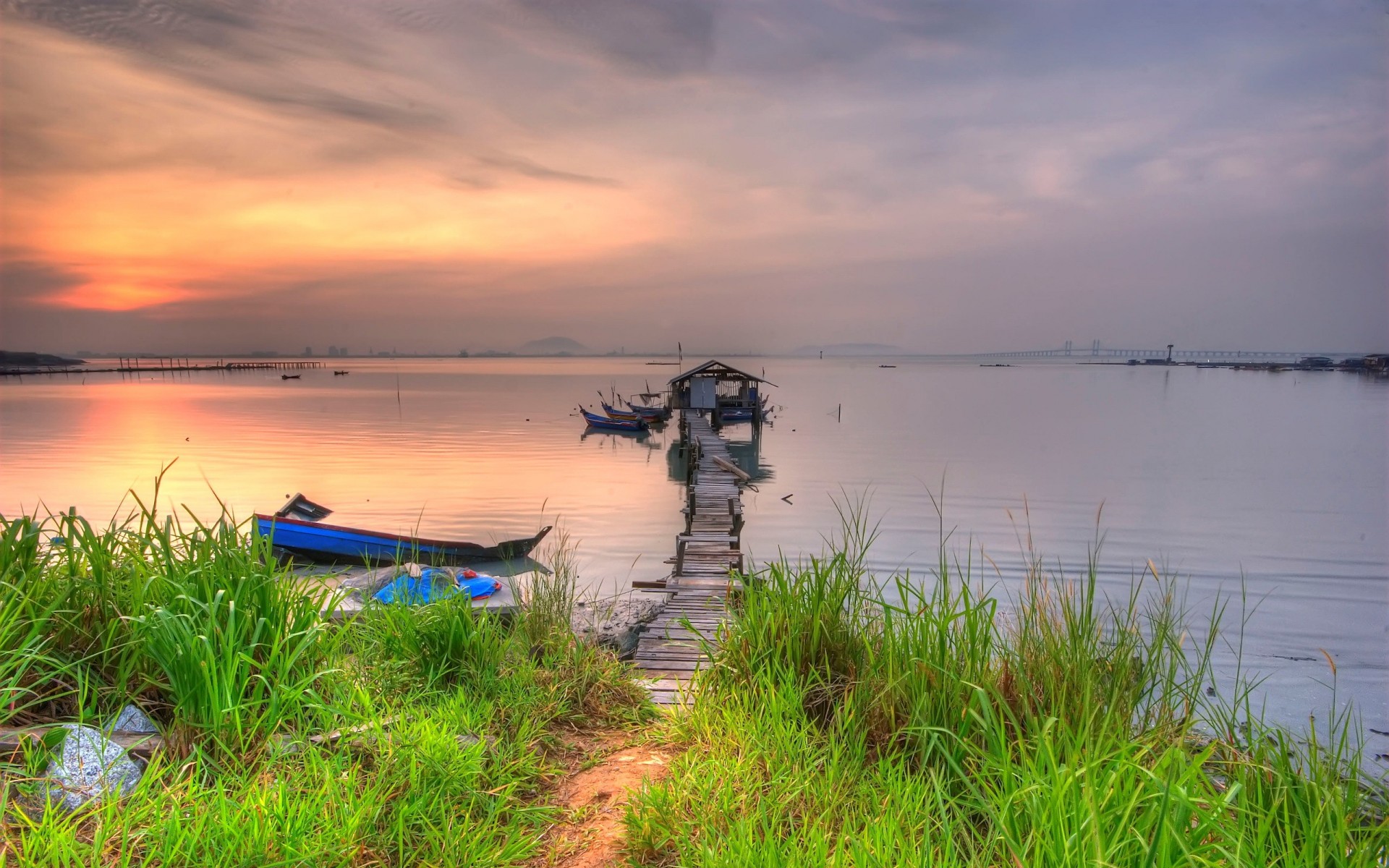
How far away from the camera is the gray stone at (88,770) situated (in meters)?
2.54

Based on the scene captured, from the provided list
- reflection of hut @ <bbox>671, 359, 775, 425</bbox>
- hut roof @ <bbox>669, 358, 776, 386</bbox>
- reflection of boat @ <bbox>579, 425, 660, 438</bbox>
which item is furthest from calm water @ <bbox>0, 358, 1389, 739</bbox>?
hut roof @ <bbox>669, 358, 776, 386</bbox>

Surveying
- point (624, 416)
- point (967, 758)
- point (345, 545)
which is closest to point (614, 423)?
point (624, 416)

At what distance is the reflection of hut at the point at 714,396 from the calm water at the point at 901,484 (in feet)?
7.57

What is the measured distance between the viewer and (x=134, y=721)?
2994mm

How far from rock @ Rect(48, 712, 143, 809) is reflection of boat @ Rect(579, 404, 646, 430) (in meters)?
40.3

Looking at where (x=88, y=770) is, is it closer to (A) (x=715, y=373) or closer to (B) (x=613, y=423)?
(A) (x=715, y=373)

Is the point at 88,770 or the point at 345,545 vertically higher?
the point at 88,770

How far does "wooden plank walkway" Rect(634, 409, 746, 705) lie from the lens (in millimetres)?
6148

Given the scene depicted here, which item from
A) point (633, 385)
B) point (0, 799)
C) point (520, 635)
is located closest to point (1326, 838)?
point (520, 635)

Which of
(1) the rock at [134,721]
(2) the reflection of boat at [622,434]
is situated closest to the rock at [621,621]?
(1) the rock at [134,721]

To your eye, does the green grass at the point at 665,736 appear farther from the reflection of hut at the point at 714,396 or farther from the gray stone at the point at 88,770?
the reflection of hut at the point at 714,396

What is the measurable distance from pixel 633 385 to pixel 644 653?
121499 mm

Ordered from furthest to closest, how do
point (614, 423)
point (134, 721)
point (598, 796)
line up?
point (614, 423)
point (598, 796)
point (134, 721)

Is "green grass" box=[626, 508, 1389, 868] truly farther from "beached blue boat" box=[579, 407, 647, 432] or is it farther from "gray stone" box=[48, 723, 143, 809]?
"beached blue boat" box=[579, 407, 647, 432]
